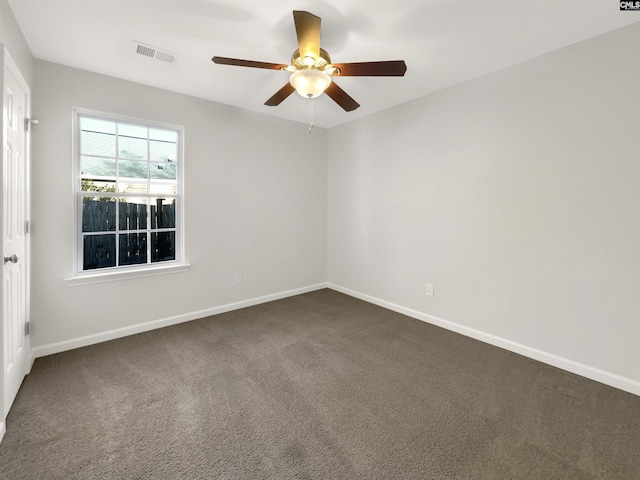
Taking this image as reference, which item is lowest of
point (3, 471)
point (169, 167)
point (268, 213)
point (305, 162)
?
point (3, 471)

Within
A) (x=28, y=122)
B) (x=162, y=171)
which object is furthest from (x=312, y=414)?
(x=28, y=122)

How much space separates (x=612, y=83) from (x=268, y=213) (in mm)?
3575

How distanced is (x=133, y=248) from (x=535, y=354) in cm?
410

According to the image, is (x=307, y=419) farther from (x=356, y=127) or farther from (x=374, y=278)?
(x=356, y=127)

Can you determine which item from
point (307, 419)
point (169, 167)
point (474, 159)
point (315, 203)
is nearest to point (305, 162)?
point (315, 203)

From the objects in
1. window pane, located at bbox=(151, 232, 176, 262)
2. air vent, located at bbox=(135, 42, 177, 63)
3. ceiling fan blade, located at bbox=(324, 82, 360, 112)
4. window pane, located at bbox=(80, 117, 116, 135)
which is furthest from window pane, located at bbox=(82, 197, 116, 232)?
ceiling fan blade, located at bbox=(324, 82, 360, 112)

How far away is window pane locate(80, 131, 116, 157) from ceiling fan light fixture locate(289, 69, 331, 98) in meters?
2.11

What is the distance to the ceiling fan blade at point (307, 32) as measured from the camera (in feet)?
5.55

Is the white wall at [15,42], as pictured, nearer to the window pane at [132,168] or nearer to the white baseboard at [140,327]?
the window pane at [132,168]

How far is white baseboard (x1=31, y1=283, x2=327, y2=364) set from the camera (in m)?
2.70

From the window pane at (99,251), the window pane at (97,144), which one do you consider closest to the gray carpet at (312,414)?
the window pane at (99,251)

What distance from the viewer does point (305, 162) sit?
454 centimetres

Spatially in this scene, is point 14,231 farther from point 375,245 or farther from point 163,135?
point 375,245

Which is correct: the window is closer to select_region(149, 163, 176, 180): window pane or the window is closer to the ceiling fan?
select_region(149, 163, 176, 180): window pane
